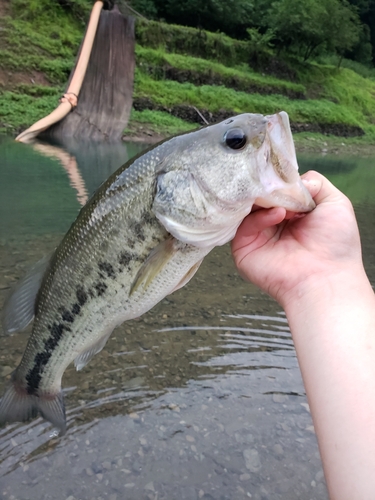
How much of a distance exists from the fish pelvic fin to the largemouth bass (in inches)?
0.8

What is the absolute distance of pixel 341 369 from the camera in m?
1.72

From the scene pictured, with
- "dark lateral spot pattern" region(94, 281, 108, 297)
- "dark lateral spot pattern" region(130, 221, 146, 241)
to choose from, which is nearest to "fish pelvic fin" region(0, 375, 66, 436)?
"dark lateral spot pattern" region(94, 281, 108, 297)

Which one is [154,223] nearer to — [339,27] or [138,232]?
[138,232]

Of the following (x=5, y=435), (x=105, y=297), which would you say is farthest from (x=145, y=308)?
(x=5, y=435)

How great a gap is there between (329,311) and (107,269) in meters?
1.11

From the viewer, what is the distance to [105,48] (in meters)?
21.6

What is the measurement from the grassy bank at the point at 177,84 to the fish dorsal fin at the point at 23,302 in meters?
15.9

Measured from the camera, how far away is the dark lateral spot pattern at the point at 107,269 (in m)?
2.14

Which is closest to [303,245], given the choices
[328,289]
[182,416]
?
[328,289]

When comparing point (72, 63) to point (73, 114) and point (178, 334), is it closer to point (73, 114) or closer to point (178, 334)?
point (73, 114)

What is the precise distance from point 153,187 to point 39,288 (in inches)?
36.1

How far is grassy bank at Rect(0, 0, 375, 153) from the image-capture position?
20.1 m

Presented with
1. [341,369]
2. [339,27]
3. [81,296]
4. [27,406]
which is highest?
[81,296]

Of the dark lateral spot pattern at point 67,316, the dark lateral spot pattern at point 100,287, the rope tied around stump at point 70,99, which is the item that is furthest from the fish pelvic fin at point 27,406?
the rope tied around stump at point 70,99
